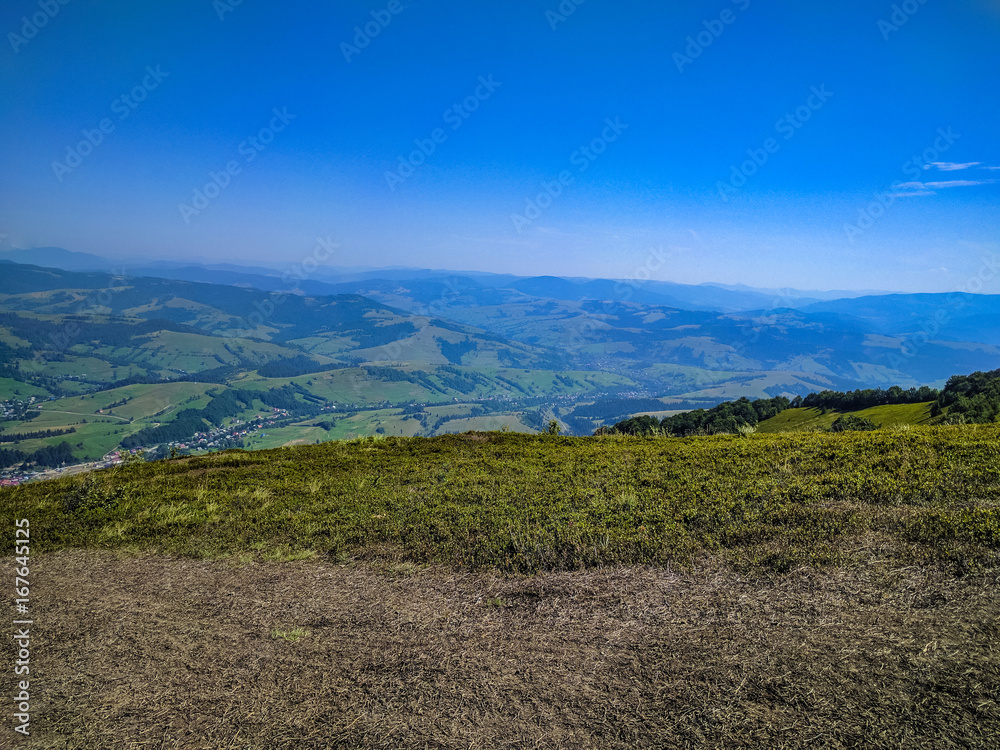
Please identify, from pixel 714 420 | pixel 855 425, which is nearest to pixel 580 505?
pixel 855 425

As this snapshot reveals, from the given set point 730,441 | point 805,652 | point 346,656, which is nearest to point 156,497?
point 346,656

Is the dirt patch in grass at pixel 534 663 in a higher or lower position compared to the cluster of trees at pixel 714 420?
higher

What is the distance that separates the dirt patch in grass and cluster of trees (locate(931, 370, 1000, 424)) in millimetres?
16353

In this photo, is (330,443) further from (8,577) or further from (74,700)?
(74,700)

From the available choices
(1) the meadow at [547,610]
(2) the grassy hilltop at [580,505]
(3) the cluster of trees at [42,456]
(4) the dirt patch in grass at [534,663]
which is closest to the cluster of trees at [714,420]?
(2) the grassy hilltop at [580,505]

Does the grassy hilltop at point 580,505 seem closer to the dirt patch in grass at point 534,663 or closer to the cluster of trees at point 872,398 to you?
the dirt patch in grass at point 534,663

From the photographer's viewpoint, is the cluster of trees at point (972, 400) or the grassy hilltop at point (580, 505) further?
the cluster of trees at point (972, 400)

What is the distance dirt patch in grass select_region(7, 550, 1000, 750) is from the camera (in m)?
4.87

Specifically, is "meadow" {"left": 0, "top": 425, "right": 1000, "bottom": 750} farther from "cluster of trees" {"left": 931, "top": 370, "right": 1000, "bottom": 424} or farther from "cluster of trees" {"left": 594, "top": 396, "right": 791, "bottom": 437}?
"cluster of trees" {"left": 594, "top": 396, "right": 791, "bottom": 437}

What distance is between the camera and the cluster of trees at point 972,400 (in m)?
17.9

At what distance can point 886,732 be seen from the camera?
4461mm

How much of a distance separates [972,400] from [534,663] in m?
26.4

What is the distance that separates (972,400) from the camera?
834 inches

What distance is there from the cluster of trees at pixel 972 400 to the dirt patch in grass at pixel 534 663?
16.4m
